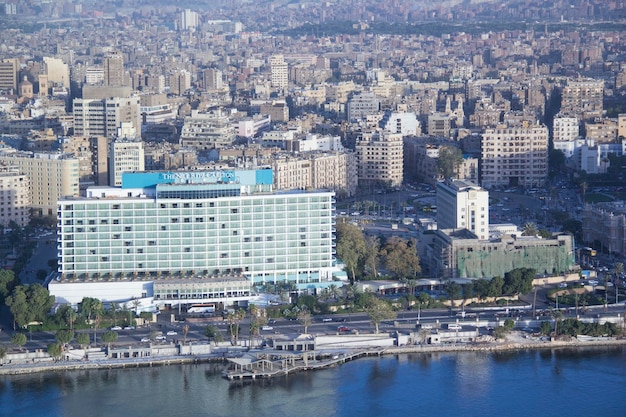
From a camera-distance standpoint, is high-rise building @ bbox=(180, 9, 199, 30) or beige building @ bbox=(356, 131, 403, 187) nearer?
beige building @ bbox=(356, 131, 403, 187)

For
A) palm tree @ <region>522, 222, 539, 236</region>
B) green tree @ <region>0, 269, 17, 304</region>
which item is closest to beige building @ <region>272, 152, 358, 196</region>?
palm tree @ <region>522, 222, 539, 236</region>

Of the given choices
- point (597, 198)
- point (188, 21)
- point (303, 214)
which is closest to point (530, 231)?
point (303, 214)

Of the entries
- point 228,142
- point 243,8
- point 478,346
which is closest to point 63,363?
point 478,346

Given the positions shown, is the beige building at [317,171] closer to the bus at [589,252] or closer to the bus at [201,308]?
the bus at [589,252]

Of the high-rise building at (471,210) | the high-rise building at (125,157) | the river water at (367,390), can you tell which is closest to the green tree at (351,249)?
the high-rise building at (471,210)

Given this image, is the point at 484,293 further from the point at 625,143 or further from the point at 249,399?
the point at 625,143

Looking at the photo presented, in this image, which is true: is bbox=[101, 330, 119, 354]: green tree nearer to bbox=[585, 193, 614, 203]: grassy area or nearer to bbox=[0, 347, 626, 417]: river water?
bbox=[0, 347, 626, 417]: river water

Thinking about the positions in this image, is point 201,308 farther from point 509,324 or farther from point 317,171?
point 317,171
